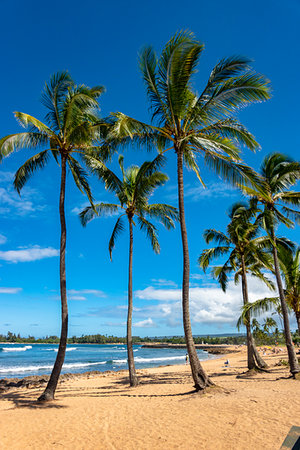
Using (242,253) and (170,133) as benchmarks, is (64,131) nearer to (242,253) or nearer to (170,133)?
(170,133)

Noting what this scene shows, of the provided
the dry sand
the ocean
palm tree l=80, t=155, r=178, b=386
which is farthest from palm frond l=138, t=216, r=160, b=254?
the ocean

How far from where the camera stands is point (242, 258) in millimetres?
16453

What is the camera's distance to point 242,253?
1648 centimetres

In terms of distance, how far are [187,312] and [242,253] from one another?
790 cm

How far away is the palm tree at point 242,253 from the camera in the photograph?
15484 mm

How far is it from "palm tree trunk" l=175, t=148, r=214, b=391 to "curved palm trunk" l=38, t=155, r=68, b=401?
162 inches

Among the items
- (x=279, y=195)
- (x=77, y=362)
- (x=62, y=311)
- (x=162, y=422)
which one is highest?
(x=279, y=195)

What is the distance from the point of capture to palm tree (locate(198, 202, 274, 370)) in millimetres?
15484

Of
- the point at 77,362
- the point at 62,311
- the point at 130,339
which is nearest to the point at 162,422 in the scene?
the point at 62,311

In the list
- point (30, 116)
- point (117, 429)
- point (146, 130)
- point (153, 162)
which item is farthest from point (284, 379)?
point (30, 116)

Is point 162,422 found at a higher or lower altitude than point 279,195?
lower

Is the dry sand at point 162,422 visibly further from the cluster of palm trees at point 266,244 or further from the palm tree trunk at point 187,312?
the cluster of palm trees at point 266,244

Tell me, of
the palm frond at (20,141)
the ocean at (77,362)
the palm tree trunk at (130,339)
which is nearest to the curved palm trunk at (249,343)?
the palm tree trunk at (130,339)

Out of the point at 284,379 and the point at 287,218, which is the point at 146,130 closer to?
the point at 287,218
